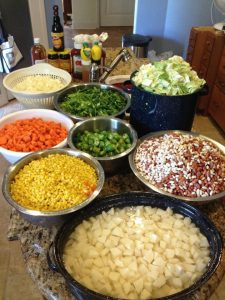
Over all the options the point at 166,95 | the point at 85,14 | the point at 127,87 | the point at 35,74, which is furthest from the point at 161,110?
the point at 85,14

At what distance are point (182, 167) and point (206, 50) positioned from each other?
260cm

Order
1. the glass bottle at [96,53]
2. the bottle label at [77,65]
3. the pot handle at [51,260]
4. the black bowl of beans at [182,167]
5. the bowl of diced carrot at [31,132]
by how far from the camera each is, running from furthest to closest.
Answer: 1. the bottle label at [77,65]
2. the glass bottle at [96,53]
3. the bowl of diced carrot at [31,132]
4. the black bowl of beans at [182,167]
5. the pot handle at [51,260]

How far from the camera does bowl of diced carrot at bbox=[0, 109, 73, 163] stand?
1.16m

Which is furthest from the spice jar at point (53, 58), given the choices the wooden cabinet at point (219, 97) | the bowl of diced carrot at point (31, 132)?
the wooden cabinet at point (219, 97)

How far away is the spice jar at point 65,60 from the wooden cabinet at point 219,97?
1.95 m

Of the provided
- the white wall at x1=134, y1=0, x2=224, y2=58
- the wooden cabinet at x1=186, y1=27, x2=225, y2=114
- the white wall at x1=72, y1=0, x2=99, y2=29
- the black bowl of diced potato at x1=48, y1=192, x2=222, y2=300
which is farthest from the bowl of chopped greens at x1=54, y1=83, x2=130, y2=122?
the white wall at x1=72, y1=0, x2=99, y2=29

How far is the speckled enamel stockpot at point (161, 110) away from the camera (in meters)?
1.10

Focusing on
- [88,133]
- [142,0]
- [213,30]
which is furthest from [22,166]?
[142,0]

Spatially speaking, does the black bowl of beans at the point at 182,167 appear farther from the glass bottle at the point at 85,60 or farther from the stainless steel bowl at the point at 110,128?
the glass bottle at the point at 85,60

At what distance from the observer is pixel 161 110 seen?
1140mm

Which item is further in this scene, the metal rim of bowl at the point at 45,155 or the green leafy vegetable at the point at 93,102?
the green leafy vegetable at the point at 93,102

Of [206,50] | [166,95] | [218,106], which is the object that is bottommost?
[218,106]

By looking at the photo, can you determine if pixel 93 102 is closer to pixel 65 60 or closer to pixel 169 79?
pixel 169 79

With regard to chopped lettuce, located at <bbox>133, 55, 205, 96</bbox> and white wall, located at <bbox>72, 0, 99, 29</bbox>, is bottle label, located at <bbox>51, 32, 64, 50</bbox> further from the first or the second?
white wall, located at <bbox>72, 0, 99, 29</bbox>
